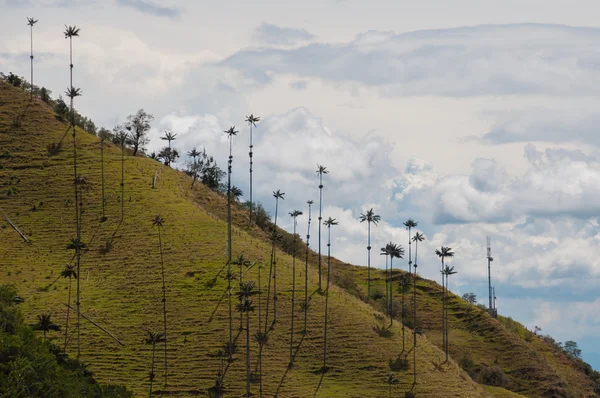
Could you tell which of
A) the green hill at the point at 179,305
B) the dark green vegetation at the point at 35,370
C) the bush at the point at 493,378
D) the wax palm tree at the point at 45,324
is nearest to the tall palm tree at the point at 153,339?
the green hill at the point at 179,305

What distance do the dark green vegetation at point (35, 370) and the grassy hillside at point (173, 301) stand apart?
10.8 m

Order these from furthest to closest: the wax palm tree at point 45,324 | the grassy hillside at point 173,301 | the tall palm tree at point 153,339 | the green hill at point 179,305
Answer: the green hill at point 179,305 → the grassy hillside at point 173,301 → the wax palm tree at point 45,324 → the tall palm tree at point 153,339

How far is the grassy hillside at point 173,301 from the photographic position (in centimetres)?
14050

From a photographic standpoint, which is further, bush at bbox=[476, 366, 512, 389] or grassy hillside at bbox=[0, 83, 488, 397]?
bush at bbox=[476, 366, 512, 389]

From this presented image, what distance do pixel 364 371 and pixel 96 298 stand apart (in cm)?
4662

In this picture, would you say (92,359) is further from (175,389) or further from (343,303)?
(343,303)

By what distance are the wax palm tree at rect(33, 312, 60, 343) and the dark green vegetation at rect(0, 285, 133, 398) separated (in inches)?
253

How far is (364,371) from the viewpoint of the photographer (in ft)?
479

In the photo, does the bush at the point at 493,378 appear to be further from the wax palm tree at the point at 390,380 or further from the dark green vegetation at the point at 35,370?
the dark green vegetation at the point at 35,370

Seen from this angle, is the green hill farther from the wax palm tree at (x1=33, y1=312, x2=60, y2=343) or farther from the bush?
the wax palm tree at (x1=33, y1=312, x2=60, y2=343)

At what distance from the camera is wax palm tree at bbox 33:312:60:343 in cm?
13675

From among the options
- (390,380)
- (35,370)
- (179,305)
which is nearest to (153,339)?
(179,305)

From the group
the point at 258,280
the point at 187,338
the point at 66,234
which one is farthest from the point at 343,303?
the point at 66,234

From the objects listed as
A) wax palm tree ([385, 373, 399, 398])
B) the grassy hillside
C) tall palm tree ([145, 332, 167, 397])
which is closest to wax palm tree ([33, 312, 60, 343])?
the grassy hillside
